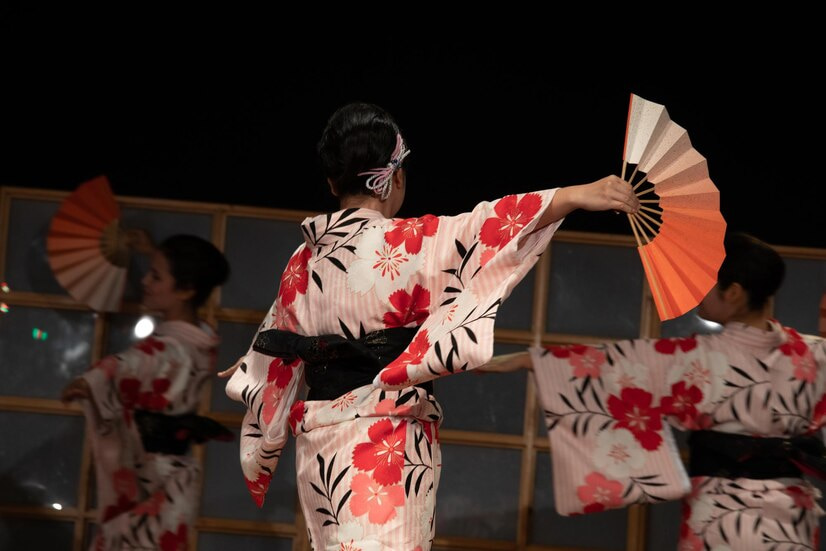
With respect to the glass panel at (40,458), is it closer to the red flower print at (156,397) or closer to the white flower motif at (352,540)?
the red flower print at (156,397)

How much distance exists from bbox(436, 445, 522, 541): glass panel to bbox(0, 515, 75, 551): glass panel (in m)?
1.31

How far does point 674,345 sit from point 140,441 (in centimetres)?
166

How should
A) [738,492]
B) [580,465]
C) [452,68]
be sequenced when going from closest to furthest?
1. [738,492]
2. [580,465]
3. [452,68]

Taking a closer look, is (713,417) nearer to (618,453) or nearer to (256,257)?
(618,453)

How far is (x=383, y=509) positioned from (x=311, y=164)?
183 cm

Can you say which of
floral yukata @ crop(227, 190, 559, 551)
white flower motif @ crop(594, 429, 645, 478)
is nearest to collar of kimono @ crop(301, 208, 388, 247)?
floral yukata @ crop(227, 190, 559, 551)

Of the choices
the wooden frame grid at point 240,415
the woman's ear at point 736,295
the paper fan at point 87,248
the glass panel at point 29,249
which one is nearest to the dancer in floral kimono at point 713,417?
the woman's ear at point 736,295

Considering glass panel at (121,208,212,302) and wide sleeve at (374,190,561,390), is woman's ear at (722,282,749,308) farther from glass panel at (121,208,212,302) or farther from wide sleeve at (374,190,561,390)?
glass panel at (121,208,212,302)

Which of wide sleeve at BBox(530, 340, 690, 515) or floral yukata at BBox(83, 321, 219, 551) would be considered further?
floral yukata at BBox(83, 321, 219, 551)

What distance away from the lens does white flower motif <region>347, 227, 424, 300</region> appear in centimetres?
221

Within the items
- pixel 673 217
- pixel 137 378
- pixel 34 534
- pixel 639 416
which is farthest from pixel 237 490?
pixel 673 217

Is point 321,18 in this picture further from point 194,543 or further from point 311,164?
point 194,543

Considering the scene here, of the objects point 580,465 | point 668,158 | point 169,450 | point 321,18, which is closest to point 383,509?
point 668,158

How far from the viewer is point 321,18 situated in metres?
3.71
